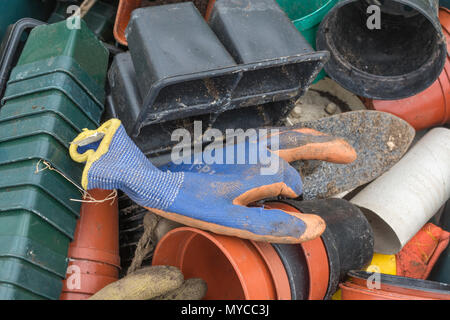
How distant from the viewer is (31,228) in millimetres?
1585

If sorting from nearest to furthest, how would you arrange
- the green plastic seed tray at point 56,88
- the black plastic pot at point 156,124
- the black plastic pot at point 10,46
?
the green plastic seed tray at point 56,88 < the black plastic pot at point 156,124 < the black plastic pot at point 10,46

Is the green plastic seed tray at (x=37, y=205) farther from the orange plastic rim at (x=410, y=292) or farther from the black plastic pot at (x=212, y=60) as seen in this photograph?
the orange plastic rim at (x=410, y=292)

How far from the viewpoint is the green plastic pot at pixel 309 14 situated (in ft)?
7.48

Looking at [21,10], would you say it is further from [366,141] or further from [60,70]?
[366,141]

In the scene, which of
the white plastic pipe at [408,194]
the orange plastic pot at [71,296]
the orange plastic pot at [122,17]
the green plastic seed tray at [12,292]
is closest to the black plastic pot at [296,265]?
the white plastic pipe at [408,194]

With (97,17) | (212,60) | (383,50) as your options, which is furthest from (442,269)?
(97,17)

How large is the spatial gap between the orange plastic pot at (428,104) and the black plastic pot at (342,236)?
28.5 inches

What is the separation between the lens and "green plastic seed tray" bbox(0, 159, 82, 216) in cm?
165

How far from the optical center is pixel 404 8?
8.28 feet

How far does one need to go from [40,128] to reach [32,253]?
1.58 feet

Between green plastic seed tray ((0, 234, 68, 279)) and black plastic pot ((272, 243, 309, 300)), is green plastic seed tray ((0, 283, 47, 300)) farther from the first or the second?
black plastic pot ((272, 243, 309, 300))
